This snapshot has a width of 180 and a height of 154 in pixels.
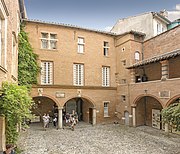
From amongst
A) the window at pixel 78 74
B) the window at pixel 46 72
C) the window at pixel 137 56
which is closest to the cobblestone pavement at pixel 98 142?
the window at pixel 46 72

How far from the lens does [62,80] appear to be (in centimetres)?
2009

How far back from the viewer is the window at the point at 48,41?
1994 cm

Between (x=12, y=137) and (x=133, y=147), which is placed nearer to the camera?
(x=12, y=137)

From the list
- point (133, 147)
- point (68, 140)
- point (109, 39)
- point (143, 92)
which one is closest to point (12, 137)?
point (68, 140)

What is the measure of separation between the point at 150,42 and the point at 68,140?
43.8ft

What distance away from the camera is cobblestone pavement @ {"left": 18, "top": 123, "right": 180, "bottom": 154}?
39.0 feet

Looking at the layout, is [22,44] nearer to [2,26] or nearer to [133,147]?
[2,26]

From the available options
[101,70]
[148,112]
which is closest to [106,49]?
[101,70]

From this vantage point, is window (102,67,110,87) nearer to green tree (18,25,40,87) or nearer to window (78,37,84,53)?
window (78,37,84,53)

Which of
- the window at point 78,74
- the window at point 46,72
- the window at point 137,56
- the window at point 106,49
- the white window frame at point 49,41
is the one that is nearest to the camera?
the window at point 46,72

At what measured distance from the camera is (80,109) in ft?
80.7

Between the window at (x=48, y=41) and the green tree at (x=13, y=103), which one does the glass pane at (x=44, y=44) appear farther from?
the green tree at (x=13, y=103)

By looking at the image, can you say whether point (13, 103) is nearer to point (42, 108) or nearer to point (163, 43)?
point (42, 108)

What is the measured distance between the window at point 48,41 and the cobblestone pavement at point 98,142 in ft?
27.9
